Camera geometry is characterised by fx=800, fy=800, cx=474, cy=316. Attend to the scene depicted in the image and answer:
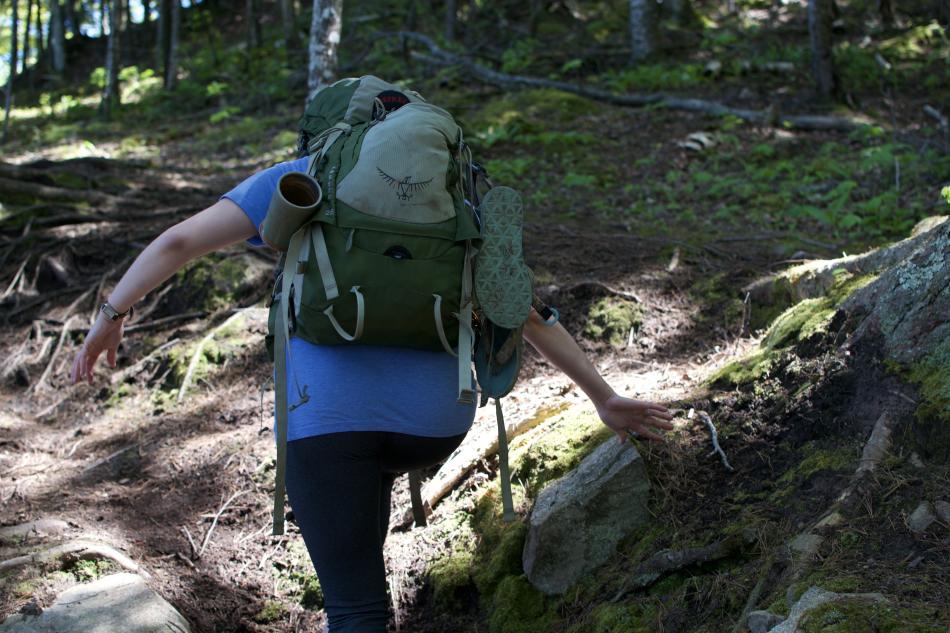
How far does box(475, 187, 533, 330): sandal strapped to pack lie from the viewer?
2.59 metres

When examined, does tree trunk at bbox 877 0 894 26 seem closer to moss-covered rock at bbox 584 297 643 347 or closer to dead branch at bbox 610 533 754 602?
moss-covered rock at bbox 584 297 643 347

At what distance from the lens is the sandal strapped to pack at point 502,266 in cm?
259

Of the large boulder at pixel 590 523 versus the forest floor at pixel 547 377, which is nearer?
the forest floor at pixel 547 377

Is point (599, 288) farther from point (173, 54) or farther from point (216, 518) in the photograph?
point (173, 54)

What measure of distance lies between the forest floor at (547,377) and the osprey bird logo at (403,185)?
1692 mm

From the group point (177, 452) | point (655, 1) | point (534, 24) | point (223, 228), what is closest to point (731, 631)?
point (223, 228)

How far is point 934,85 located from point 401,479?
13329mm

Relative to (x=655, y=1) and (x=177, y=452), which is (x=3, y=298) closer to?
(x=177, y=452)

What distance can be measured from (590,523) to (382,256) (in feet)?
5.65

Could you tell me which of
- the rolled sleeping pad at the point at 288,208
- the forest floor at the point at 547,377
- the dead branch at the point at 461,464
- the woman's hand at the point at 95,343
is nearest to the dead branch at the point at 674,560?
the forest floor at the point at 547,377

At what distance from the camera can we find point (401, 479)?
4879 millimetres

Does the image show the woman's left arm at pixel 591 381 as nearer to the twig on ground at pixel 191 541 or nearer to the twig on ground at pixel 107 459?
the twig on ground at pixel 191 541

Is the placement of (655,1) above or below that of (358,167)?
below

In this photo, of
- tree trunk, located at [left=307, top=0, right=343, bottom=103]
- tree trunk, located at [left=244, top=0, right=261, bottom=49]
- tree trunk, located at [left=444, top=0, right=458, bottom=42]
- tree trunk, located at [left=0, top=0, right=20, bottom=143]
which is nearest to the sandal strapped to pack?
tree trunk, located at [left=307, top=0, right=343, bottom=103]
